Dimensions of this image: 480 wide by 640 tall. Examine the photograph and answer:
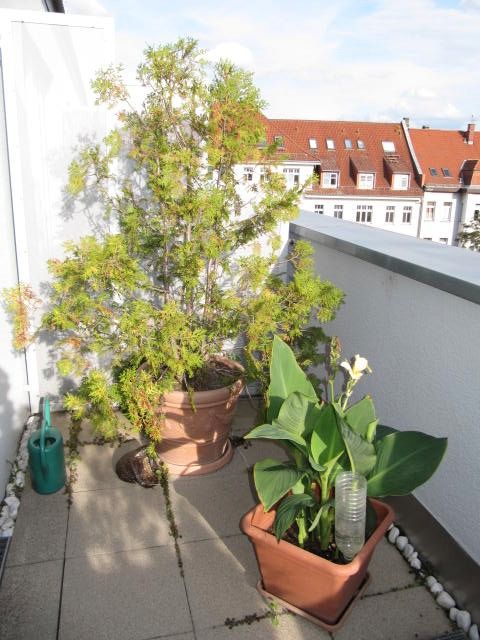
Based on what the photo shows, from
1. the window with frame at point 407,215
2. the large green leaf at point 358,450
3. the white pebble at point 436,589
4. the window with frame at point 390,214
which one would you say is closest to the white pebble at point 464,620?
the white pebble at point 436,589

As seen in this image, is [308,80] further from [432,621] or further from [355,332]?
[432,621]

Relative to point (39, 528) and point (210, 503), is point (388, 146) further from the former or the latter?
point (39, 528)

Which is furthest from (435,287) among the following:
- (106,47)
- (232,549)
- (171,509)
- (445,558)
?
(106,47)

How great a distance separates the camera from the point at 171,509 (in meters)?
2.74

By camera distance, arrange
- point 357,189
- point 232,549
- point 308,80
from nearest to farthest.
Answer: point 232,549, point 308,80, point 357,189

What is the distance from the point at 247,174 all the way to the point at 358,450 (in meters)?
1.68

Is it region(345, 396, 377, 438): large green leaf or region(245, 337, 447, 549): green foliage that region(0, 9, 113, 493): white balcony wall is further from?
region(345, 396, 377, 438): large green leaf

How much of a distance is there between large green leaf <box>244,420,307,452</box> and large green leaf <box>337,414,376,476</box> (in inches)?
7.7

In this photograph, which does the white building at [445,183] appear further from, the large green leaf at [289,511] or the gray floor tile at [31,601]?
the gray floor tile at [31,601]

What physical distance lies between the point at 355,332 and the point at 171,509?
1.46m

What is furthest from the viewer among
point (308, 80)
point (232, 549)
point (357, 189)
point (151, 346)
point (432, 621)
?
point (357, 189)

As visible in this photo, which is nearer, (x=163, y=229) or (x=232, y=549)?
(x=232, y=549)

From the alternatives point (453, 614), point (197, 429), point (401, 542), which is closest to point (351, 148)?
point (197, 429)

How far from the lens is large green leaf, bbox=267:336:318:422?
2221 millimetres
